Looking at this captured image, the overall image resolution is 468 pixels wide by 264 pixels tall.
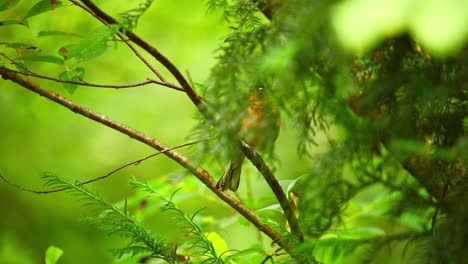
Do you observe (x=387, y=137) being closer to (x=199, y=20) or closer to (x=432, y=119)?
(x=432, y=119)

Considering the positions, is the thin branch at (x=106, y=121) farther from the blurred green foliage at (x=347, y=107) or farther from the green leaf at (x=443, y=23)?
the green leaf at (x=443, y=23)

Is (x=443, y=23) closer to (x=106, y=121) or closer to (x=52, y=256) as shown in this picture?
(x=106, y=121)

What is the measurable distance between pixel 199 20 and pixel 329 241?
2.43m

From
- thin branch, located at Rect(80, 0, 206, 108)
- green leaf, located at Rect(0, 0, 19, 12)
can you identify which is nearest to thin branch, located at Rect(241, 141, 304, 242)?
thin branch, located at Rect(80, 0, 206, 108)

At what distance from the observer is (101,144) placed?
11.1 feet

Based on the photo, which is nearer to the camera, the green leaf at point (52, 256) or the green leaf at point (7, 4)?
the green leaf at point (7, 4)

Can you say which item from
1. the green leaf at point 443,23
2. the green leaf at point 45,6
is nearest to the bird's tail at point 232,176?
the green leaf at point 45,6

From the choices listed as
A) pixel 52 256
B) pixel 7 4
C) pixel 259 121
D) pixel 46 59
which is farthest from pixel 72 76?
pixel 259 121

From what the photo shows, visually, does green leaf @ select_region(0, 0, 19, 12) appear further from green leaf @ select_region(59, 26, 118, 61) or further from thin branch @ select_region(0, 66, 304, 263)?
green leaf @ select_region(59, 26, 118, 61)

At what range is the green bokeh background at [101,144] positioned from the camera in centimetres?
289

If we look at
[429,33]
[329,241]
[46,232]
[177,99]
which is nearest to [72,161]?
[46,232]

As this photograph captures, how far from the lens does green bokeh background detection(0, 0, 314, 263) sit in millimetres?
2895

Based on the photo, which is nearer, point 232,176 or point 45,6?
point 45,6

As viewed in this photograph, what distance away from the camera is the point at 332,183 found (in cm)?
71
